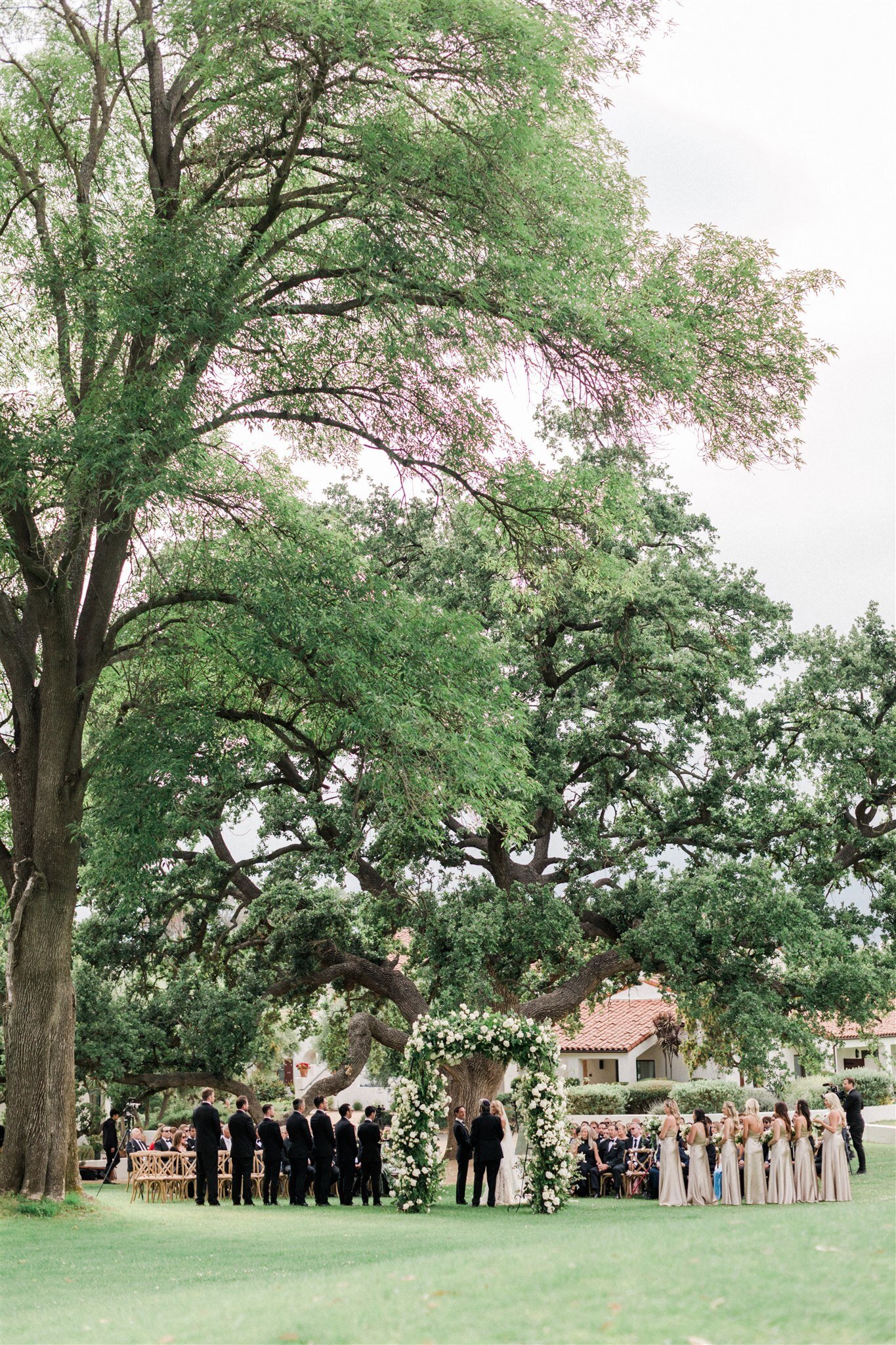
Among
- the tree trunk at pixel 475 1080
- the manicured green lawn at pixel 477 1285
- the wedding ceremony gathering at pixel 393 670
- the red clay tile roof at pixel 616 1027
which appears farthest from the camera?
the red clay tile roof at pixel 616 1027

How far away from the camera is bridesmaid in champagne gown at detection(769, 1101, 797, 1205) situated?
62.4 feet

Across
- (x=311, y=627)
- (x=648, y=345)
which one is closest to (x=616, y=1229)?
(x=311, y=627)

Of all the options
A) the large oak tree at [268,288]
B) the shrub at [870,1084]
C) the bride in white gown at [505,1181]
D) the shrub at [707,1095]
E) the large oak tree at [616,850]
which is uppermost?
the large oak tree at [268,288]

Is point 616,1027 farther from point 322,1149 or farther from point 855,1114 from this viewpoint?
point 322,1149

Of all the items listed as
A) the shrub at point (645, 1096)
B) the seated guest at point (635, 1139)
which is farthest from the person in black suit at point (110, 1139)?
the shrub at point (645, 1096)

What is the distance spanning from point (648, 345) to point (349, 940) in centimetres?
1586

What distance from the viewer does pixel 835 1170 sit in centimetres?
1914

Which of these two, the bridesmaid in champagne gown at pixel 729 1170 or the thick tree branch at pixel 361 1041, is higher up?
the thick tree branch at pixel 361 1041

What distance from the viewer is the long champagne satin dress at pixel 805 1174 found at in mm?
18969

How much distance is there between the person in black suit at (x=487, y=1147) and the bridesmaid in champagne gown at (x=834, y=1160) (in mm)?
4834

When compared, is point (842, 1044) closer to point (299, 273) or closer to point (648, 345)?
point (648, 345)

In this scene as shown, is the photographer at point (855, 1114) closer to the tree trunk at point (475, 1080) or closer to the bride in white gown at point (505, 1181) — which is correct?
the tree trunk at point (475, 1080)

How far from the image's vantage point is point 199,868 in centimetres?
2648

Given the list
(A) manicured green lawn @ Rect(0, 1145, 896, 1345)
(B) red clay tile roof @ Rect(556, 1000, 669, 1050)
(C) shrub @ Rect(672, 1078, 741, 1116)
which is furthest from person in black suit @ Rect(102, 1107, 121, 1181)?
(B) red clay tile roof @ Rect(556, 1000, 669, 1050)
